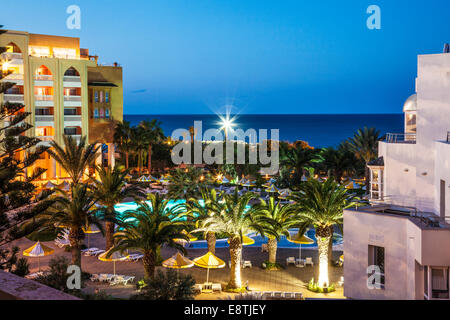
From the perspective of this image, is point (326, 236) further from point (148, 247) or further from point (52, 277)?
point (52, 277)

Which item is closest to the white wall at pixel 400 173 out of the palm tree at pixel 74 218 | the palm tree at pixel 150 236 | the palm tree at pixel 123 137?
the palm tree at pixel 150 236

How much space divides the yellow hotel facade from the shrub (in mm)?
29623

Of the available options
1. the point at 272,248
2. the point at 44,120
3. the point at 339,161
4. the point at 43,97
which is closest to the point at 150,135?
the point at 44,120

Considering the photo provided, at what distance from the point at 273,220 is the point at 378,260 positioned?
539 cm

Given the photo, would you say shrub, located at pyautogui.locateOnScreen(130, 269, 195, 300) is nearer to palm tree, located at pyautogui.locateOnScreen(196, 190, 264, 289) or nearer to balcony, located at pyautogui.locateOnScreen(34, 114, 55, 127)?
palm tree, located at pyautogui.locateOnScreen(196, 190, 264, 289)

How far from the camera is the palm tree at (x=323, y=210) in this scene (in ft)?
53.6

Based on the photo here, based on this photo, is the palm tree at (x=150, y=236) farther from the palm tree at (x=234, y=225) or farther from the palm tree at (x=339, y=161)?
the palm tree at (x=339, y=161)

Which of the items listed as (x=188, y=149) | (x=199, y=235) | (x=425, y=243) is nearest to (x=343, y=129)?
(x=188, y=149)

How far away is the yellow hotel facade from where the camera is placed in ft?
122

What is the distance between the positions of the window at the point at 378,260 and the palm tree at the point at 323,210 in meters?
3.70

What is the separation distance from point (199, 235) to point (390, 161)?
37.0 ft

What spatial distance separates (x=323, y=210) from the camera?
53.7 feet
